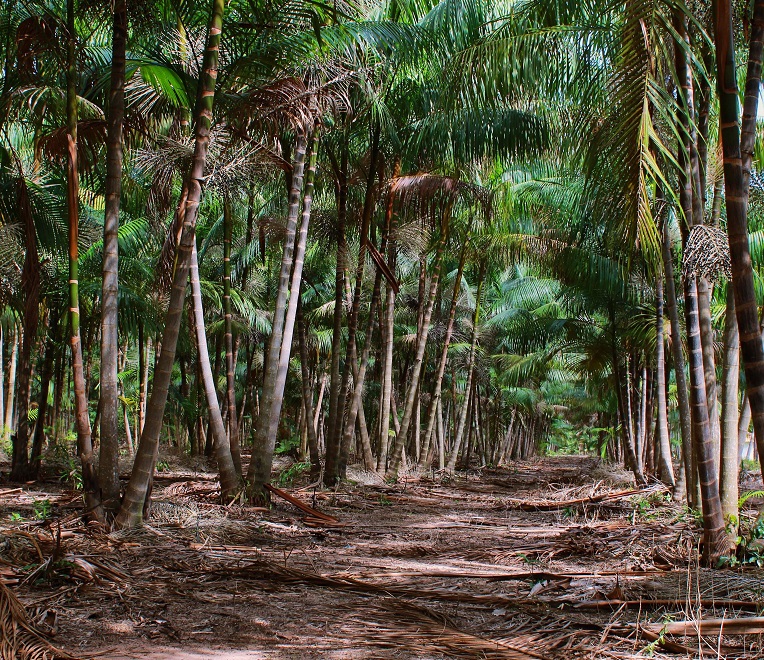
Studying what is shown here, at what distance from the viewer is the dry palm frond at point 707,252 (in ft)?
18.1

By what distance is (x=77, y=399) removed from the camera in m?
7.31

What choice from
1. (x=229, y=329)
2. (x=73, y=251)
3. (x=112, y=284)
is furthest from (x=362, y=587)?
(x=229, y=329)

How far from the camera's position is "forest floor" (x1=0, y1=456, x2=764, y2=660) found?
3773mm

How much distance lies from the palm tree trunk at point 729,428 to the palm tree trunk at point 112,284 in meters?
5.62

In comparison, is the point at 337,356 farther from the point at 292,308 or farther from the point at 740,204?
the point at 740,204

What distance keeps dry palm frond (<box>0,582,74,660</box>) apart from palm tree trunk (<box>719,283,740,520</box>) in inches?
215

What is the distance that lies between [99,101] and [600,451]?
3121 centimetres

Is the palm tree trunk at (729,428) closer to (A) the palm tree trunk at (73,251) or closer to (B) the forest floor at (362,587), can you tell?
(B) the forest floor at (362,587)

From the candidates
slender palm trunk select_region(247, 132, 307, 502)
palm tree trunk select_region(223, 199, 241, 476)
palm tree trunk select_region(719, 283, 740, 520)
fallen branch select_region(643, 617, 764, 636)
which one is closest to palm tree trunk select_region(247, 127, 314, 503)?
slender palm trunk select_region(247, 132, 307, 502)

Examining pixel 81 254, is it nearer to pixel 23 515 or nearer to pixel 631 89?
pixel 23 515

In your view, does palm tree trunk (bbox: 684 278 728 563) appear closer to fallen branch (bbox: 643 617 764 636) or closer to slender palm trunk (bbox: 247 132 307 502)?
fallen branch (bbox: 643 617 764 636)

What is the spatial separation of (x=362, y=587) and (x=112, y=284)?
3.87 meters

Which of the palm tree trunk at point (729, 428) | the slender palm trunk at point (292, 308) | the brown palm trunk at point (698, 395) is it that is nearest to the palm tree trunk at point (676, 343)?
the palm tree trunk at point (729, 428)

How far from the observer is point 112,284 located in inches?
279
